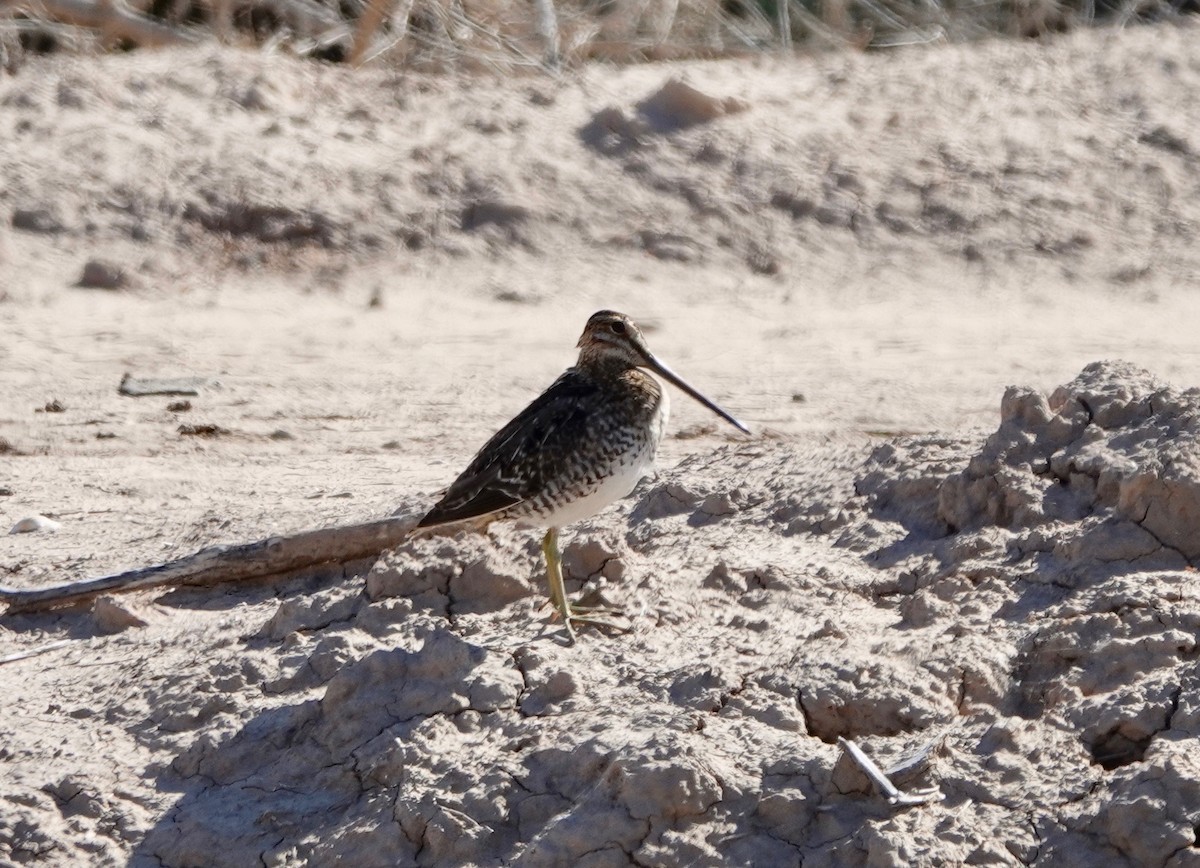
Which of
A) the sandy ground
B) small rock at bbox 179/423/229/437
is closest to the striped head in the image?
the sandy ground

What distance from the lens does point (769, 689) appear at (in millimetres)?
4414

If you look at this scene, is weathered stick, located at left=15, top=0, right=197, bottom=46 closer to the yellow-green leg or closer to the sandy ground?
the sandy ground

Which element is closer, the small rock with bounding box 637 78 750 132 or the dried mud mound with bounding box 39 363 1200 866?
the dried mud mound with bounding box 39 363 1200 866

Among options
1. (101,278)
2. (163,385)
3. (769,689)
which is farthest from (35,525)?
(101,278)

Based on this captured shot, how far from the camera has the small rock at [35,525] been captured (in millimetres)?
6227

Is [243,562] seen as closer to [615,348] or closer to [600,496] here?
[600,496]

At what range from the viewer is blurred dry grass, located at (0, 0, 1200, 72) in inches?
436

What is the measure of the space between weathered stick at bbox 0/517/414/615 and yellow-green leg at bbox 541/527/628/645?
0.50 meters

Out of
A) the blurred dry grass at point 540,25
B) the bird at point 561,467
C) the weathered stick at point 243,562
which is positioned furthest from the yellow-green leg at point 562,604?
the blurred dry grass at point 540,25

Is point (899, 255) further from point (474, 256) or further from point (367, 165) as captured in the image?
point (367, 165)

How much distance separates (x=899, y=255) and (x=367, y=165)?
289 cm

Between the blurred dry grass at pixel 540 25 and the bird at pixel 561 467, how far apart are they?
5965mm

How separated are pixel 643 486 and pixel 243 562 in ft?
4.16

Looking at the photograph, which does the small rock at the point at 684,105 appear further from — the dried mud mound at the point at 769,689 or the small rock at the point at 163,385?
the dried mud mound at the point at 769,689
